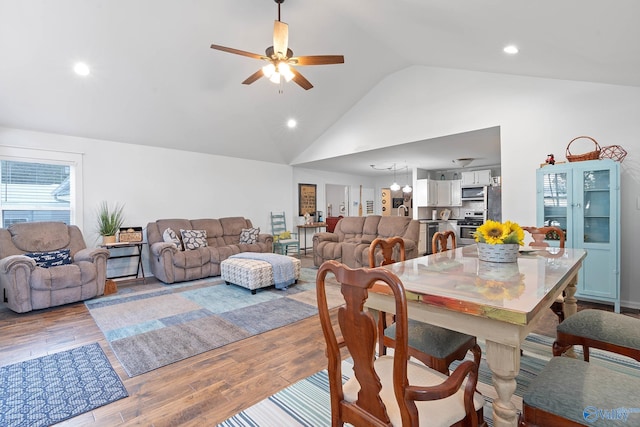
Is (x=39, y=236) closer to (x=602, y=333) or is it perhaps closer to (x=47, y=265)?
(x=47, y=265)

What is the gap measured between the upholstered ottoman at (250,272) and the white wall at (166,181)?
6.73 ft

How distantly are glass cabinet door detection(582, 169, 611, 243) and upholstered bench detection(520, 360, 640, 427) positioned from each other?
2987 millimetres

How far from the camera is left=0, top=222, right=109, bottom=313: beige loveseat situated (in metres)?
3.39

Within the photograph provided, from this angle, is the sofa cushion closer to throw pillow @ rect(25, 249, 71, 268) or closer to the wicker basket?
throw pillow @ rect(25, 249, 71, 268)

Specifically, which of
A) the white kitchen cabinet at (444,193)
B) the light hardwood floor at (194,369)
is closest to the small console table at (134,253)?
the light hardwood floor at (194,369)

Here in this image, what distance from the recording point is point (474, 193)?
767 cm

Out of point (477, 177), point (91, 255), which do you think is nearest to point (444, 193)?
point (477, 177)

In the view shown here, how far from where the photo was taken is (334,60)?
3072mm

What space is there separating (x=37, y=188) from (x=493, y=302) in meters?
5.86

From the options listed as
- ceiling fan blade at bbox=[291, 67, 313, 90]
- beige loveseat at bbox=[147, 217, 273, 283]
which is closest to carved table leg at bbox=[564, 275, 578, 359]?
ceiling fan blade at bbox=[291, 67, 313, 90]

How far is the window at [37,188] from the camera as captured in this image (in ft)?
13.9

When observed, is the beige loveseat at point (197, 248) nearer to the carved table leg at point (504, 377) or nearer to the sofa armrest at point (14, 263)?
the sofa armrest at point (14, 263)

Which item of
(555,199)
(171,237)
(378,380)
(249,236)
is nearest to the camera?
(378,380)

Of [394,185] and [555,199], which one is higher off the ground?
[394,185]
